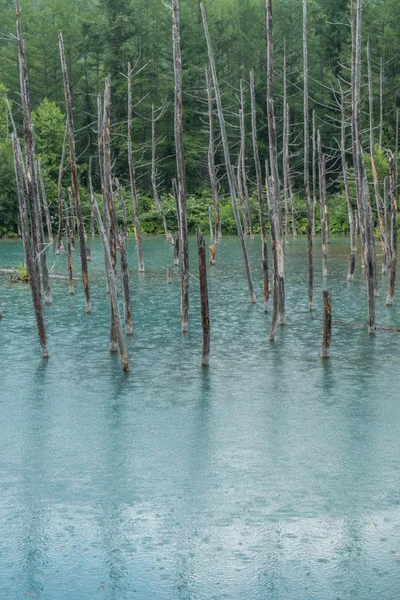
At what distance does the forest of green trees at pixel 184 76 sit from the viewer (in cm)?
5616

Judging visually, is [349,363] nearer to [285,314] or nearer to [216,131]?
[285,314]

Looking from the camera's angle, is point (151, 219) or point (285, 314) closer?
point (285, 314)

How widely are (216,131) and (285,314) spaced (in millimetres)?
41078

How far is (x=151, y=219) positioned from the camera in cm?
5569

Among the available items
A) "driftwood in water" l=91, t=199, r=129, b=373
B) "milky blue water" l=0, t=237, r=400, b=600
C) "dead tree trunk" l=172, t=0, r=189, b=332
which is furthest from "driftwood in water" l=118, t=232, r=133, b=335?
"driftwood in water" l=91, t=199, r=129, b=373

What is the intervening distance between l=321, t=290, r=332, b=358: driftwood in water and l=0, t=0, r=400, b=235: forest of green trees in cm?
3561

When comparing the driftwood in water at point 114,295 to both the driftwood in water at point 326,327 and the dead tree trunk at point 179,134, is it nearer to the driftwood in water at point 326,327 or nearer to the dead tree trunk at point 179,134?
the dead tree trunk at point 179,134

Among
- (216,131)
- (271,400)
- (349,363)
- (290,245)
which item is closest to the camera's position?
(271,400)

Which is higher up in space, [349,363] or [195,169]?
[195,169]

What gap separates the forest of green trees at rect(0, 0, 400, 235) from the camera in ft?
184

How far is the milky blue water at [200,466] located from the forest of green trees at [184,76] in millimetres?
35800

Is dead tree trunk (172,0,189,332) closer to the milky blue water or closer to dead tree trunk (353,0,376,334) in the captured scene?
the milky blue water

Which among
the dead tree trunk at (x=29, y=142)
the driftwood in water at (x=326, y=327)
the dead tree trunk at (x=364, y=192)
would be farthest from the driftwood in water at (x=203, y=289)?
the dead tree trunk at (x=364, y=192)

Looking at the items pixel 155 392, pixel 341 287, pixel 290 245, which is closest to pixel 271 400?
pixel 155 392
